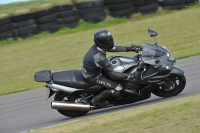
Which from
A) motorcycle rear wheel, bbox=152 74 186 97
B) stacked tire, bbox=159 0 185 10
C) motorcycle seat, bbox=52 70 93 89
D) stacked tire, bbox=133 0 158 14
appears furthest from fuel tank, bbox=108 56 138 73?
stacked tire, bbox=159 0 185 10

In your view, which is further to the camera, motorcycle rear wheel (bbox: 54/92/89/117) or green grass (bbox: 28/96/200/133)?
motorcycle rear wheel (bbox: 54/92/89/117)

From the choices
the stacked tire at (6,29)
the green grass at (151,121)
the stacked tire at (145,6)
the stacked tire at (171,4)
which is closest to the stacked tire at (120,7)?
the stacked tire at (145,6)

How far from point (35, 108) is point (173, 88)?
284 cm

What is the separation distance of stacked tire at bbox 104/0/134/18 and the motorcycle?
400 inches

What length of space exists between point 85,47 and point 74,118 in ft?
26.9

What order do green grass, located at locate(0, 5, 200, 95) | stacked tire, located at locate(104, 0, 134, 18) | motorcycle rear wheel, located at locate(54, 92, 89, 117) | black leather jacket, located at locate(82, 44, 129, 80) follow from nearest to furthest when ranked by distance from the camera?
black leather jacket, located at locate(82, 44, 129, 80)
motorcycle rear wheel, located at locate(54, 92, 89, 117)
green grass, located at locate(0, 5, 200, 95)
stacked tire, located at locate(104, 0, 134, 18)

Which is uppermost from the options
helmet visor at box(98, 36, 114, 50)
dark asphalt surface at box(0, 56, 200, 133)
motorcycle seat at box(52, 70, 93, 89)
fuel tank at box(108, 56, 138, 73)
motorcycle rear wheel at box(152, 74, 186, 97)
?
helmet visor at box(98, 36, 114, 50)

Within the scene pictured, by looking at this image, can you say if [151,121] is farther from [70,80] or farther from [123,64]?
[70,80]

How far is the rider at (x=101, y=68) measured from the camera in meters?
8.12

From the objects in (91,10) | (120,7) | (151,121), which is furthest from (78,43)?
(151,121)

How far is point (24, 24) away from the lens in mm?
17562

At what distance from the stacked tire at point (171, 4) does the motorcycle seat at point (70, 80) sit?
37.6 ft

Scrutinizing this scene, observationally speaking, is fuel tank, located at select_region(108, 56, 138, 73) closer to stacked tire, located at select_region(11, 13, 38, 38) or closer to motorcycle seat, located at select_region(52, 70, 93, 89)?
motorcycle seat, located at select_region(52, 70, 93, 89)

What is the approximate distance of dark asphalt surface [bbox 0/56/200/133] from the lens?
28.0 ft
